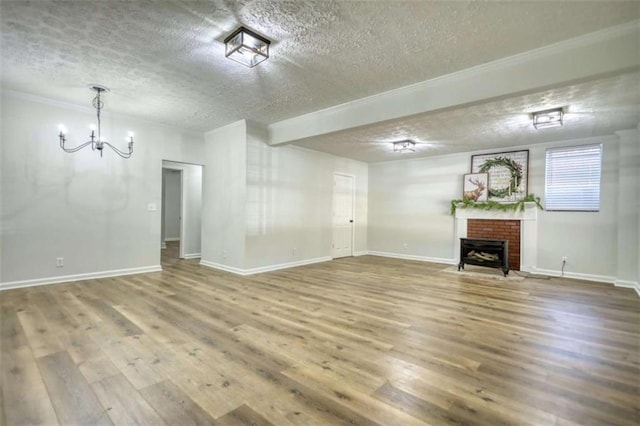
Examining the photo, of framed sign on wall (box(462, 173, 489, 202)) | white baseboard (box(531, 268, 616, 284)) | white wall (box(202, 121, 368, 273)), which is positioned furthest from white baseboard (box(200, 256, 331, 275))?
white baseboard (box(531, 268, 616, 284))

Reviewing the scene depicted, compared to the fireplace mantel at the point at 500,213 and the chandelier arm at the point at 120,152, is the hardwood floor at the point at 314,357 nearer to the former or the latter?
the fireplace mantel at the point at 500,213

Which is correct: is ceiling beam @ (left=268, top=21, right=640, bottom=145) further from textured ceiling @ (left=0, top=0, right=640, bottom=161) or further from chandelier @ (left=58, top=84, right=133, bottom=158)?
chandelier @ (left=58, top=84, right=133, bottom=158)

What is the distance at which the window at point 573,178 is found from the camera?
542 cm

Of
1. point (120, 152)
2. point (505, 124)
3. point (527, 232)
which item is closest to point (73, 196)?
point (120, 152)

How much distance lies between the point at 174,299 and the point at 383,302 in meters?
2.61

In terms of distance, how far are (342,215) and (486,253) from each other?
3284mm

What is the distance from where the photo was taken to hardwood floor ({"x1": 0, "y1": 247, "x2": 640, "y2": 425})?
1.72 m

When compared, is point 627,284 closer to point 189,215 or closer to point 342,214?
point 342,214

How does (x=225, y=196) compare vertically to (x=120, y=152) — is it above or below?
below

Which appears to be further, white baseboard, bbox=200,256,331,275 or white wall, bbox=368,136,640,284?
white baseboard, bbox=200,256,331,275

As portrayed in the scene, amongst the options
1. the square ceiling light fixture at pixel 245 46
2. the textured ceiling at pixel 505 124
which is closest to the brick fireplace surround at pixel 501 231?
the textured ceiling at pixel 505 124

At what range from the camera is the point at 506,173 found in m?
6.29

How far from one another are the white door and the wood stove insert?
108 inches

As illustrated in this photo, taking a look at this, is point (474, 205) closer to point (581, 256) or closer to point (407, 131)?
point (581, 256)
